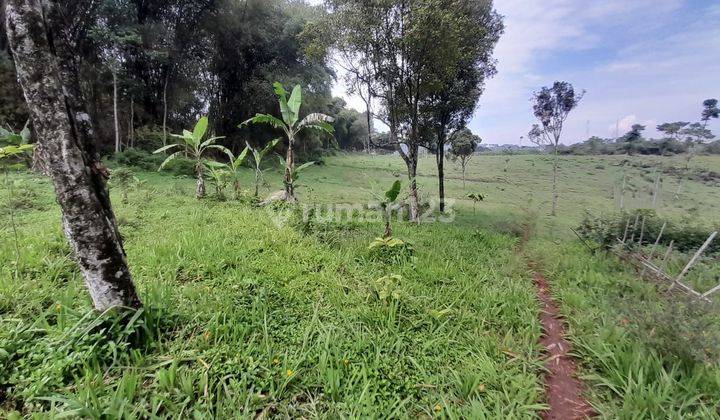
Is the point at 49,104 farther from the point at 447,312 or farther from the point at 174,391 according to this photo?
the point at 447,312

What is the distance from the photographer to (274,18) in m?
18.8

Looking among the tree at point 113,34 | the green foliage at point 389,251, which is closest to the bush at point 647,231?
the green foliage at point 389,251

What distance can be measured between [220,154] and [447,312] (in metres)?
22.0

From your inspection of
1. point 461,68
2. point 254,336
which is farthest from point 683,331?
point 461,68

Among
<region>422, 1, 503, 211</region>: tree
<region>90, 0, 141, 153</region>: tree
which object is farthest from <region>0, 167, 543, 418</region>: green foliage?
<region>90, 0, 141, 153</region>: tree

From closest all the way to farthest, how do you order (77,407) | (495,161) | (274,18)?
1. (77,407)
2. (274,18)
3. (495,161)

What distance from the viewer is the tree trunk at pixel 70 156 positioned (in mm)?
1992

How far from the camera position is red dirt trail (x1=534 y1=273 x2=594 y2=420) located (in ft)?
9.13

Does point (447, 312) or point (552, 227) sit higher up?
point (447, 312)

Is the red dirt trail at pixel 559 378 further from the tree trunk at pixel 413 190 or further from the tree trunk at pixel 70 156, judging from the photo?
the tree trunk at pixel 413 190

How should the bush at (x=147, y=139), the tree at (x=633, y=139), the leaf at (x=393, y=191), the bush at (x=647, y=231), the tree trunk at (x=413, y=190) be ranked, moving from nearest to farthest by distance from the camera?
the leaf at (x=393, y=191), the bush at (x=647, y=231), the tree trunk at (x=413, y=190), the bush at (x=147, y=139), the tree at (x=633, y=139)

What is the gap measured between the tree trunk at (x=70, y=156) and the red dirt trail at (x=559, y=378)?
4.10 metres

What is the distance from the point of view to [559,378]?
10.5 ft

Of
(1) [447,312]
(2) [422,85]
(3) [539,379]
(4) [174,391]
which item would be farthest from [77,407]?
(2) [422,85]
